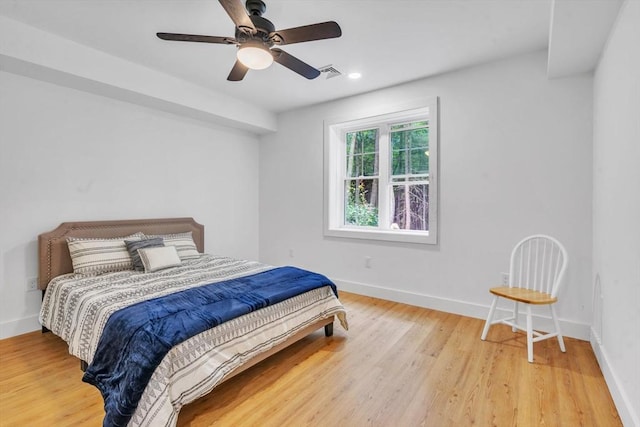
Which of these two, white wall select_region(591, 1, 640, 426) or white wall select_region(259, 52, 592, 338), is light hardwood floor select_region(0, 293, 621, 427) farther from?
white wall select_region(259, 52, 592, 338)

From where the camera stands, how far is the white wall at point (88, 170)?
8.96 feet

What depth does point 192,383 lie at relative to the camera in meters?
1.68

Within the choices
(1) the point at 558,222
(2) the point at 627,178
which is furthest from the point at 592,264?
A: (2) the point at 627,178

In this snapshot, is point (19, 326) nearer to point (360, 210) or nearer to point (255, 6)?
point (255, 6)

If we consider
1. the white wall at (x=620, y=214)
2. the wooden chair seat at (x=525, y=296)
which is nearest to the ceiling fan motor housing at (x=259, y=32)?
the white wall at (x=620, y=214)

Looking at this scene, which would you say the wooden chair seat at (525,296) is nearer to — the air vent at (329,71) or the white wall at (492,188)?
the white wall at (492,188)

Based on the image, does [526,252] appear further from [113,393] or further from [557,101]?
[113,393]

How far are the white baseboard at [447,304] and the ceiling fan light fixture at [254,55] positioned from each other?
2839mm

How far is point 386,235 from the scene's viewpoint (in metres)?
3.75

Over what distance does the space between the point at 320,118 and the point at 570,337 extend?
3.65 metres

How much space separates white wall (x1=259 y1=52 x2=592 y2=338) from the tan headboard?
2210 millimetres

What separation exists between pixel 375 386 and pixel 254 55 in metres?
2.32

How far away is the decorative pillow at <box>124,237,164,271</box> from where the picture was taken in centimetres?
296

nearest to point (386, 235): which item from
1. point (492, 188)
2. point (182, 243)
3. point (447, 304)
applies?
point (447, 304)
